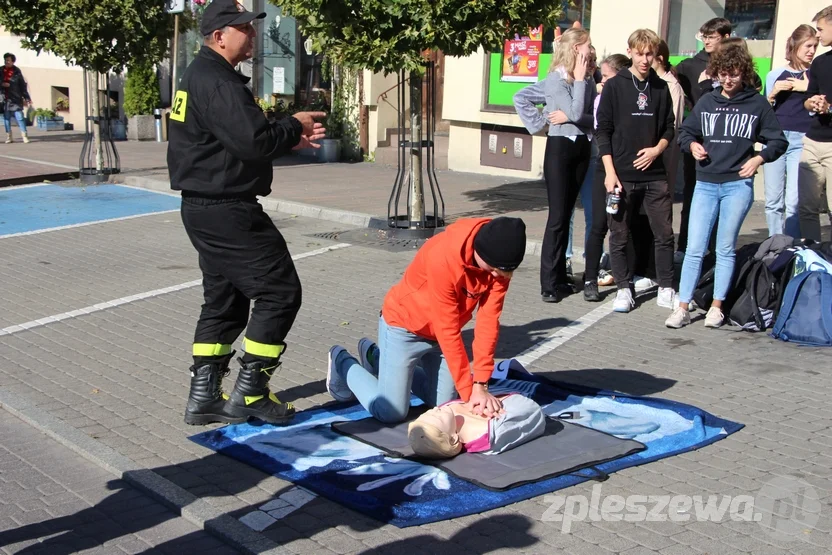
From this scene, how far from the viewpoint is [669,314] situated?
7.60m

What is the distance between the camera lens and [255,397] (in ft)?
17.0

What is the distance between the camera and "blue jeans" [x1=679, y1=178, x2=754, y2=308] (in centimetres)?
693

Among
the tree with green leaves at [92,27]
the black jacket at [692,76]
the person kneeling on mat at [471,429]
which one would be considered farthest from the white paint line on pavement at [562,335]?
the tree with green leaves at [92,27]

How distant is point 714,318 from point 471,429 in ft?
10.1

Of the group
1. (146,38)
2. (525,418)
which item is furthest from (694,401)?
(146,38)

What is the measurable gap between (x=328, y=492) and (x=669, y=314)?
13.4ft

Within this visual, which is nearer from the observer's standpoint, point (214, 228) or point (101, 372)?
point (214, 228)

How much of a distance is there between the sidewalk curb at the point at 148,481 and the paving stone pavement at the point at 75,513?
4 cm

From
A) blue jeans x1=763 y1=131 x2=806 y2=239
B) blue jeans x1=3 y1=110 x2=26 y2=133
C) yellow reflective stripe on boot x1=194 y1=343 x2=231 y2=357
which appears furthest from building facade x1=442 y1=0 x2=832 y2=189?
blue jeans x1=3 y1=110 x2=26 y2=133

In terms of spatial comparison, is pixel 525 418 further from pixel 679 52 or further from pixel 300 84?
pixel 300 84

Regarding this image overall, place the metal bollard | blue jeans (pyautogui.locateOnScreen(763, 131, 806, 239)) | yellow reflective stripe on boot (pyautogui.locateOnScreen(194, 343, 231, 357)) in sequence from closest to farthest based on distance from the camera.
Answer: yellow reflective stripe on boot (pyautogui.locateOnScreen(194, 343, 231, 357))
blue jeans (pyautogui.locateOnScreen(763, 131, 806, 239))
the metal bollard

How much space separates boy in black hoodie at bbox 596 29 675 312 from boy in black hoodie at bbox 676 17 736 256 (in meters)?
0.93

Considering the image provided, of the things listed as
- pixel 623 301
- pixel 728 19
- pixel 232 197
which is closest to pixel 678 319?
pixel 623 301

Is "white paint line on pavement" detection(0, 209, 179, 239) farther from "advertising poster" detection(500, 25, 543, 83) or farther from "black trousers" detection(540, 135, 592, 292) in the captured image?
"black trousers" detection(540, 135, 592, 292)
